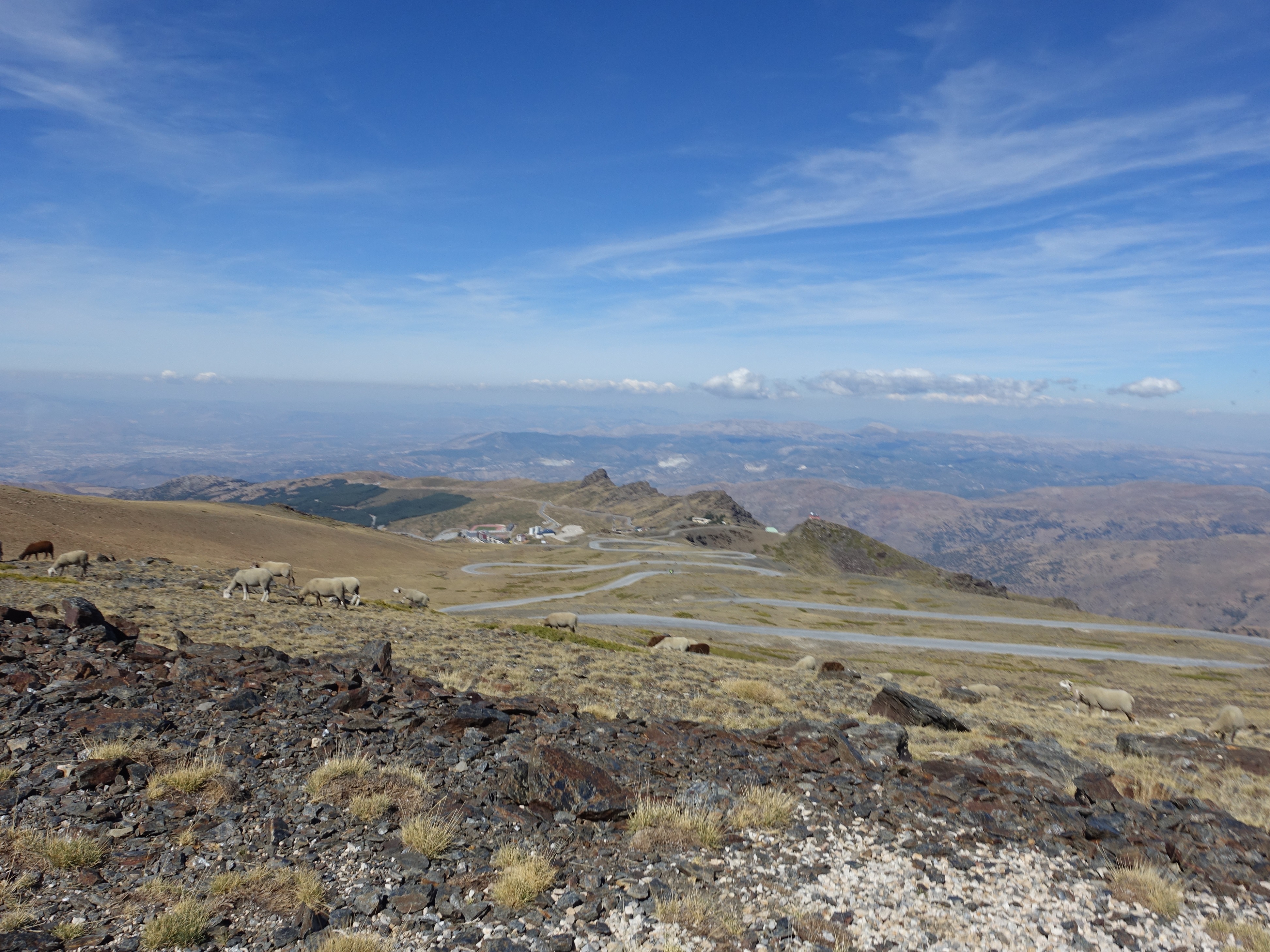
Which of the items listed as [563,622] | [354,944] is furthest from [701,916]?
[563,622]

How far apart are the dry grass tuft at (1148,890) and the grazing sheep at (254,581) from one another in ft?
125

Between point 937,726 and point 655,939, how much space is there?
1681 cm

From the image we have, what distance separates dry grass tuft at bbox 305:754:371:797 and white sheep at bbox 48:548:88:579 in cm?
3584

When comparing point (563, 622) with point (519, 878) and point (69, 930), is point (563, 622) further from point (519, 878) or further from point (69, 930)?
point (69, 930)

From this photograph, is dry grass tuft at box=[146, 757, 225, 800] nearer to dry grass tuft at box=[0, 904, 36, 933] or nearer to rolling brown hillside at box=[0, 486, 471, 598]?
dry grass tuft at box=[0, 904, 36, 933]

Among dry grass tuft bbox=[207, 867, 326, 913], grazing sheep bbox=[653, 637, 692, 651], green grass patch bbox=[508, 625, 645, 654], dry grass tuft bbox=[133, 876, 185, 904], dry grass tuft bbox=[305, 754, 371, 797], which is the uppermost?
dry grass tuft bbox=[133, 876, 185, 904]

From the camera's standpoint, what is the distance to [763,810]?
34.7ft

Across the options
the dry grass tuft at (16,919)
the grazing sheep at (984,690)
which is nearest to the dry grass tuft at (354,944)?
the dry grass tuft at (16,919)

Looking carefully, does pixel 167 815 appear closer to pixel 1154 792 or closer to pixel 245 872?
Result: pixel 245 872

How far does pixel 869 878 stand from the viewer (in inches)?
355

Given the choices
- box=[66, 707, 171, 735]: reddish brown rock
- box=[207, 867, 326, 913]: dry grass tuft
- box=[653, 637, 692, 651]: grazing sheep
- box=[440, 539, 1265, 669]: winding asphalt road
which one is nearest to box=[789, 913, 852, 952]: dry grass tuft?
box=[207, 867, 326, 913]: dry grass tuft

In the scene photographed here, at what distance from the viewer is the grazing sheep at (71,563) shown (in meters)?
34.2

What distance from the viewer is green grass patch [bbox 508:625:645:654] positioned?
35156 mm

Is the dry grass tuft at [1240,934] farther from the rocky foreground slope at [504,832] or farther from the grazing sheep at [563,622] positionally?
the grazing sheep at [563,622]
